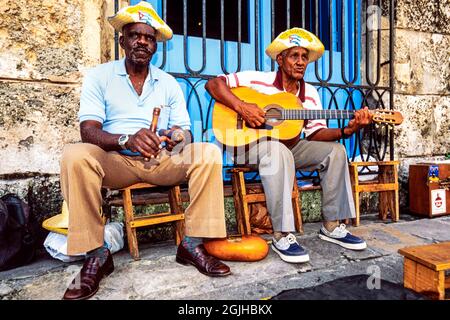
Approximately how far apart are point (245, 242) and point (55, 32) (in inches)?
87.4

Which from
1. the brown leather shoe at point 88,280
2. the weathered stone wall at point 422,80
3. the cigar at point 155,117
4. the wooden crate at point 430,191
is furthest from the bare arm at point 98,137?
the weathered stone wall at point 422,80

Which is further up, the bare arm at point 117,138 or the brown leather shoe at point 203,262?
the bare arm at point 117,138

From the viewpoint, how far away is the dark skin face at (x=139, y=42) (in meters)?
2.41

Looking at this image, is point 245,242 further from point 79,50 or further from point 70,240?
point 79,50

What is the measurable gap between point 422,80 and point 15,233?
4.53 m

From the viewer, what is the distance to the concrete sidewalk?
6.17 feet

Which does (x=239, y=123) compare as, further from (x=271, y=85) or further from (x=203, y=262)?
(x=203, y=262)

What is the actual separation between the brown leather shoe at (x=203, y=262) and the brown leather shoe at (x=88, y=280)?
48 centimetres

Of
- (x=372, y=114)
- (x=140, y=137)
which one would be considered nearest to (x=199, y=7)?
(x=372, y=114)

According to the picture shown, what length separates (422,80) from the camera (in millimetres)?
4117

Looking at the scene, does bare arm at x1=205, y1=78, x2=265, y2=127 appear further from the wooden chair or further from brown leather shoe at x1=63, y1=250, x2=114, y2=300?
brown leather shoe at x1=63, y1=250, x2=114, y2=300

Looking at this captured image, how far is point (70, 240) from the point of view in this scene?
1.88 metres

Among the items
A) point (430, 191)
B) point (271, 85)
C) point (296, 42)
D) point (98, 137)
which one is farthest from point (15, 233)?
point (430, 191)

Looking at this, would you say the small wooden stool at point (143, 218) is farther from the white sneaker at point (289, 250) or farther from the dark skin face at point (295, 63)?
the dark skin face at point (295, 63)
